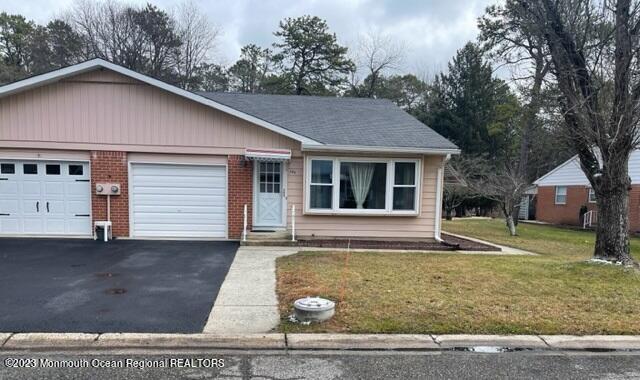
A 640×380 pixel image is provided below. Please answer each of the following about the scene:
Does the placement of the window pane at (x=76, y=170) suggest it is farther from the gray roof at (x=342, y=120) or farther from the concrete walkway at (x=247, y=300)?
the concrete walkway at (x=247, y=300)

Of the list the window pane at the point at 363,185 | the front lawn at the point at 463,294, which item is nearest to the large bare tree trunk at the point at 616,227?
the front lawn at the point at 463,294

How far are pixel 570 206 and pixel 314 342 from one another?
1046 inches

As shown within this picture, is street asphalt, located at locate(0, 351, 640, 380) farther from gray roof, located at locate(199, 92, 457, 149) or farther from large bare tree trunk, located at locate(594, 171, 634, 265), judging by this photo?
gray roof, located at locate(199, 92, 457, 149)

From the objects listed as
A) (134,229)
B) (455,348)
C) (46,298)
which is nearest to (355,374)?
(455,348)

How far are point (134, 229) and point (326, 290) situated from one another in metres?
6.85

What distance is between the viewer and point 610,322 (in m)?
4.63

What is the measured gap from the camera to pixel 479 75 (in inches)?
1324

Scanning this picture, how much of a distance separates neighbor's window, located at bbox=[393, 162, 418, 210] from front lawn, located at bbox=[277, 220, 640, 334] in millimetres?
2594

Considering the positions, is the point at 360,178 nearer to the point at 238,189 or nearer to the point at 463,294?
the point at 238,189

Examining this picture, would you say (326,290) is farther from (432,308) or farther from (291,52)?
(291,52)

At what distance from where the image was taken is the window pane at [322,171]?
10.5 metres

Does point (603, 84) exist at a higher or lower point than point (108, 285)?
higher

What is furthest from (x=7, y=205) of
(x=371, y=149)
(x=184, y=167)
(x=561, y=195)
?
(x=561, y=195)

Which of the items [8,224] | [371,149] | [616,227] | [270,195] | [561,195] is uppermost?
[371,149]
